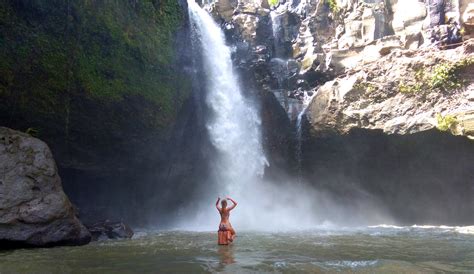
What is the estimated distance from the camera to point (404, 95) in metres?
17.9

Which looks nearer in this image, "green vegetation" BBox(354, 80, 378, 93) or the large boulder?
the large boulder

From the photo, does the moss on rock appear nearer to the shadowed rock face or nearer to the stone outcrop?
the stone outcrop

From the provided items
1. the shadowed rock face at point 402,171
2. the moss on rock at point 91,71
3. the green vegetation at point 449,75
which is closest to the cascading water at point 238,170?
the shadowed rock face at point 402,171

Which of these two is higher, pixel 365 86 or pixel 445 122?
pixel 365 86

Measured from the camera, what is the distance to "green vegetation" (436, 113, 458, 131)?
16.3 m

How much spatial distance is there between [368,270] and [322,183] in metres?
13.5

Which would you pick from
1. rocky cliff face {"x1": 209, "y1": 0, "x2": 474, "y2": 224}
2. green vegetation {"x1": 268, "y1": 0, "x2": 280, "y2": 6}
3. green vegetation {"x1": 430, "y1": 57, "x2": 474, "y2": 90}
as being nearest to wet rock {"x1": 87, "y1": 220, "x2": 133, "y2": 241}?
rocky cliff face {"x1": 209, "y1": 0, "x2": 474, "y2": 224}

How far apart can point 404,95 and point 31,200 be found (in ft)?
45.5

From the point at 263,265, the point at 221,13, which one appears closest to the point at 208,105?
the point at 221,13

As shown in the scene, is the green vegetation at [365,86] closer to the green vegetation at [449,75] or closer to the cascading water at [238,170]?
the green vegetation at [449,75]

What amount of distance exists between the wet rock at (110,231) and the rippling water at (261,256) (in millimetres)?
1903

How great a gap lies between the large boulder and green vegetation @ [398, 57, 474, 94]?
43.0 ft

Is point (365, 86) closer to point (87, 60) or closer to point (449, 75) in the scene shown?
point (449, 75)

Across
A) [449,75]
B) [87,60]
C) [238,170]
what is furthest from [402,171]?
[87,60]
